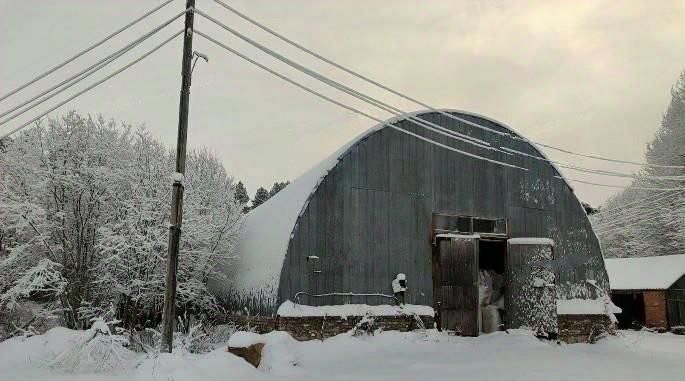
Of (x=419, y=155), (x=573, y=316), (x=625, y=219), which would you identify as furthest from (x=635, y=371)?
(x=625, y=219)

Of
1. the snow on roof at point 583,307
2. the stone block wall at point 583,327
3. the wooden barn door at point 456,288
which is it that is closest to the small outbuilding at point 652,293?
A: the snow on roof at point 583,307

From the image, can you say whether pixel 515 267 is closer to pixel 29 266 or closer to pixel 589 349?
pixel 589 349

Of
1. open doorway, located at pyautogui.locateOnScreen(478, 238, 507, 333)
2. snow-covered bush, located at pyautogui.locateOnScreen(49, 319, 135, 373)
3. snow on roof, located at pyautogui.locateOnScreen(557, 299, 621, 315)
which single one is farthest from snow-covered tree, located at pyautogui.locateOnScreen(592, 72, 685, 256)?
snow-covered bush, located at pyautogui.locateOnScreen(49, 319, 135, 373)

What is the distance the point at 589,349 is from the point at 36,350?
15314 mm

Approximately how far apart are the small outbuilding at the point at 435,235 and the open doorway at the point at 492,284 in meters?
0.05

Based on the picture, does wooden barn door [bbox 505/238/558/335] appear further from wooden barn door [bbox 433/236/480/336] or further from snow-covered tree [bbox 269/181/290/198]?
snow-covered tree [bbox 269/181/290/198]

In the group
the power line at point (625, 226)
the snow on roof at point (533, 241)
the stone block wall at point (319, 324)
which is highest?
the power line at point (625, 226)

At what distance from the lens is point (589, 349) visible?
17797 millimetres

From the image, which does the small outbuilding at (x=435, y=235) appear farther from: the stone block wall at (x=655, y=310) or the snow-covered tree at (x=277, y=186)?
the snow-covered tree at (x=277, y=186)

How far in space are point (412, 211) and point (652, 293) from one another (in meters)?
24.7

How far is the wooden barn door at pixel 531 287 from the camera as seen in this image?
17.8 m

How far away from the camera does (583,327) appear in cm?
1939

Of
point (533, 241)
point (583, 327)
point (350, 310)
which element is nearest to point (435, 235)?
point (533, 241)

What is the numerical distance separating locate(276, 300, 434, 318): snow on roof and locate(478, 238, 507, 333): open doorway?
3.60 meters
